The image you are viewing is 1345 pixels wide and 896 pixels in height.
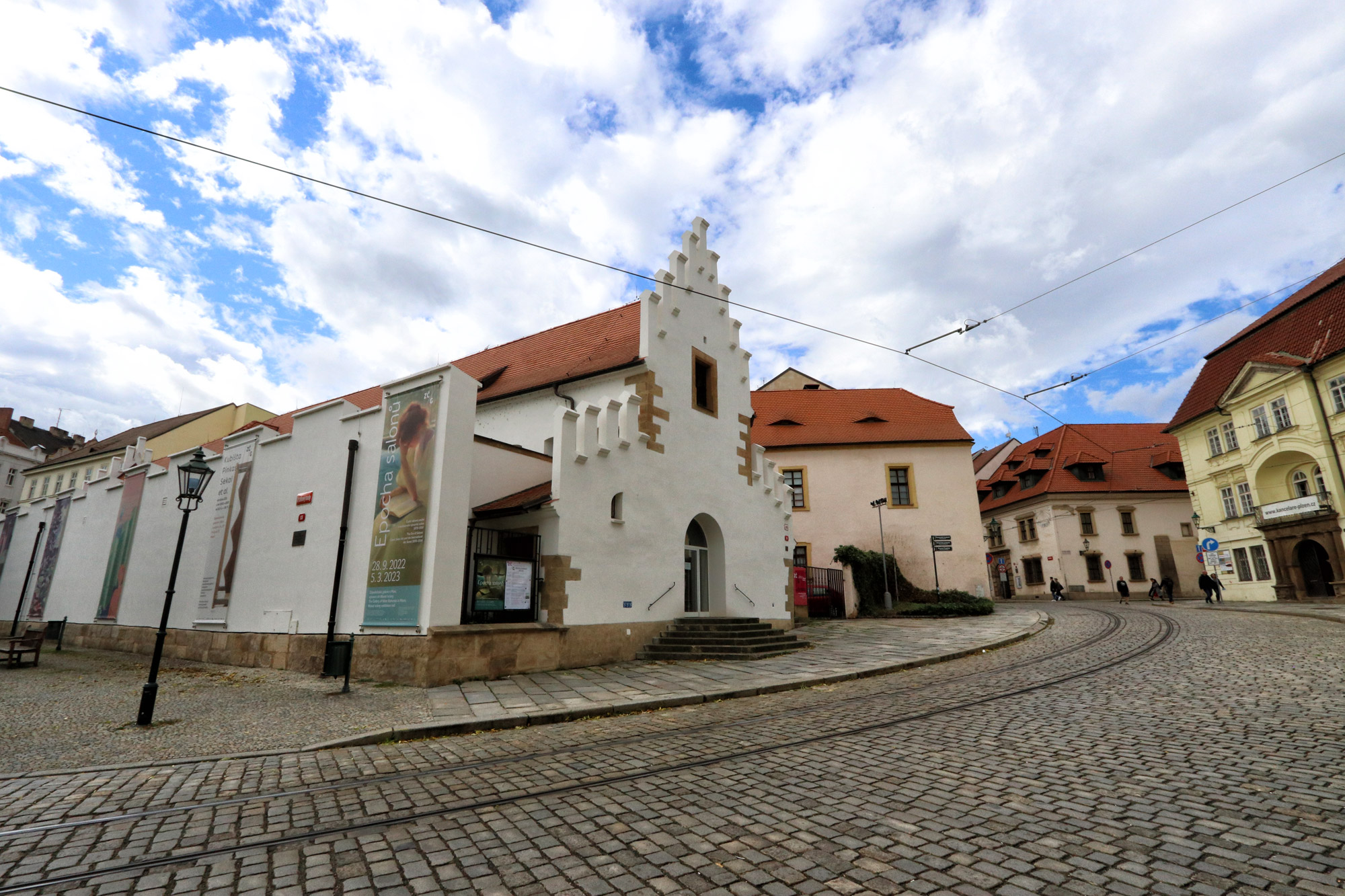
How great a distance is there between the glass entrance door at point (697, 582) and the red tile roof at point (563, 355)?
5.70m

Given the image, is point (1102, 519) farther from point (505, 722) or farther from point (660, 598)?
point (505, 722)

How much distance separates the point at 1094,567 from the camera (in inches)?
1686

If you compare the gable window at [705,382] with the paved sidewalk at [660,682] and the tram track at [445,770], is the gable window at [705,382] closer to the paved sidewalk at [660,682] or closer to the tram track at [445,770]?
the paved sidewalk at [660,682]

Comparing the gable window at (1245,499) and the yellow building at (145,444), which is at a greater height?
→ the yellow building at (145,444)

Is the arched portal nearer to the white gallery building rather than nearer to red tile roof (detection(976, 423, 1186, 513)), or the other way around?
the white gallery building

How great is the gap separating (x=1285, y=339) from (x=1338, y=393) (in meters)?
4.26

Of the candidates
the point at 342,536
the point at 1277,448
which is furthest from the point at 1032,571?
the point at 342,536

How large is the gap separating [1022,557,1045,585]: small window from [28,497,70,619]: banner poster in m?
52.9

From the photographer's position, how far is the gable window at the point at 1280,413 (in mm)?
29281

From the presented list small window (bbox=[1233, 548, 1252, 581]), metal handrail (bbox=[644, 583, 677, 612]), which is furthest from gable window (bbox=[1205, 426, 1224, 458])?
metal handrail (bbox=[644, 583, 677, 612])

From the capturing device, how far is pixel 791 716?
28.1ft

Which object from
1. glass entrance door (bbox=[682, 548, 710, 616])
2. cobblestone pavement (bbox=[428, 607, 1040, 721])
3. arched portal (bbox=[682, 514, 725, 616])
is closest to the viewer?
cobblestone pavement (bbox=[428, 607, 1040, 721])

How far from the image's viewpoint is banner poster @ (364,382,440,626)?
40.4 feet

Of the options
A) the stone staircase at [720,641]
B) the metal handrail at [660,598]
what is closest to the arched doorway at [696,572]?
the metal handrail at [660,598]
